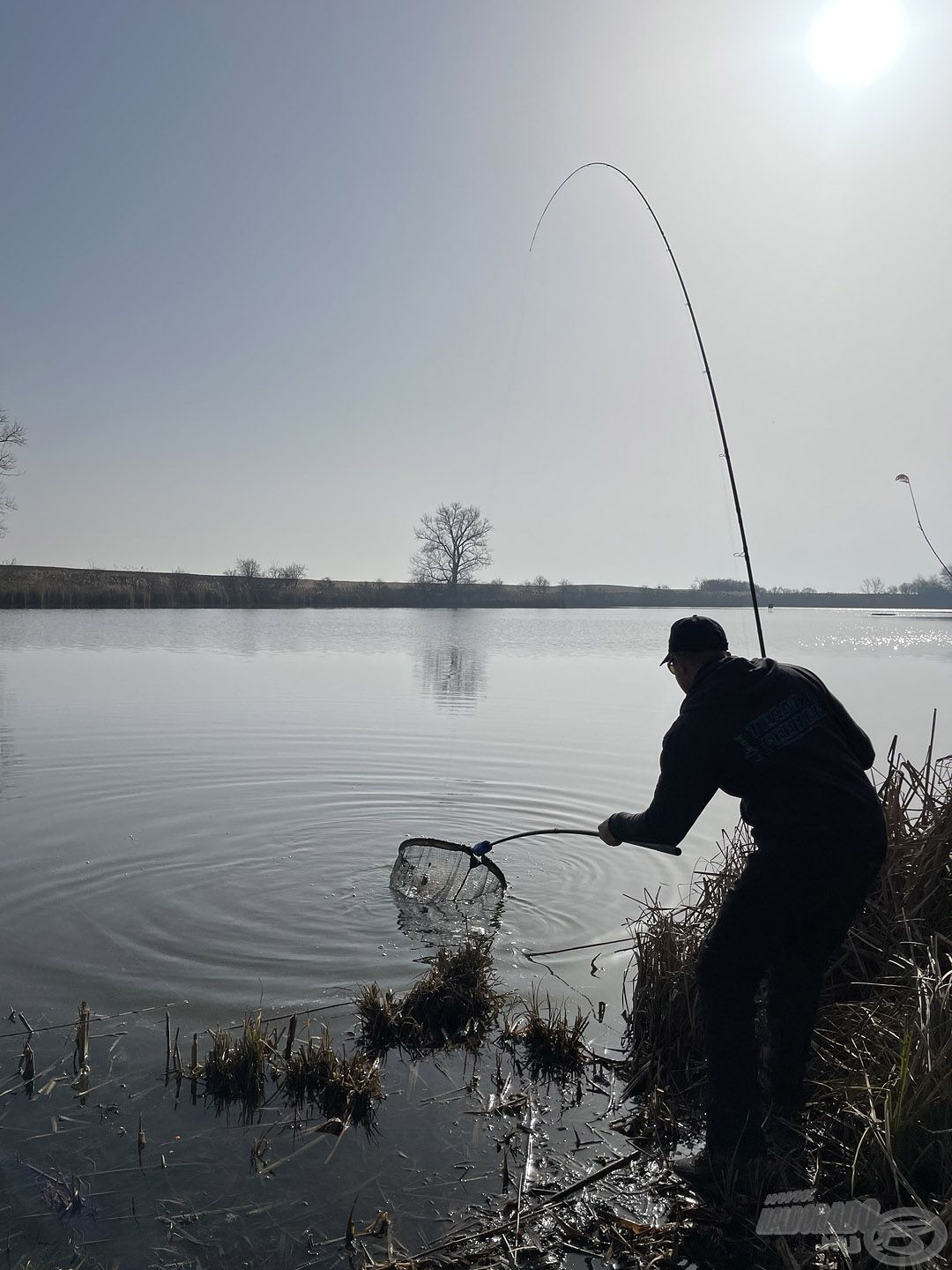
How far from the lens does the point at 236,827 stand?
859cm

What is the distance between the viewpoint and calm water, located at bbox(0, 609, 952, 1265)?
3.65 meters

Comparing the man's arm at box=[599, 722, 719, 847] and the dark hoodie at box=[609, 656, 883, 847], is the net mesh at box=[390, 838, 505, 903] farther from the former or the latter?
the dark hoodie at box=[609, 656, 883, 847]

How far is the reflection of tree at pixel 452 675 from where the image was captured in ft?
61.4

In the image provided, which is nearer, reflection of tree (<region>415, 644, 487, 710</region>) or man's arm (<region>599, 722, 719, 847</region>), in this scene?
man's arm (<region>599, 722, 719, 847</region>)

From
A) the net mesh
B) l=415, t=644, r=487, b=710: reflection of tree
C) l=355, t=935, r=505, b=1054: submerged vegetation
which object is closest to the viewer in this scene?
l=355, t=935, r=505, b=1054: submerged vegetation

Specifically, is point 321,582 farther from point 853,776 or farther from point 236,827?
point 853,776

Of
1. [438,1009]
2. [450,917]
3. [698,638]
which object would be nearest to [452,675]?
[450,917]

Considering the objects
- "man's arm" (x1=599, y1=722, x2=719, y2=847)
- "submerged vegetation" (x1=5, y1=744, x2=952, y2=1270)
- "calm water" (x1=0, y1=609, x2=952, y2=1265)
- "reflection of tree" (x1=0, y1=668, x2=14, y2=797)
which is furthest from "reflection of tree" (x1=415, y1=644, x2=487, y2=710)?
"man's arm" (x1=599, y1=722, x2=719, y2=847)

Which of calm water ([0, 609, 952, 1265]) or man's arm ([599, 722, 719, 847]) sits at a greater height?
man's arm ([599, 722, 719, 847])

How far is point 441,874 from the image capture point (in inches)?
244

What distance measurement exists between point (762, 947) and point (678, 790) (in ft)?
2.15

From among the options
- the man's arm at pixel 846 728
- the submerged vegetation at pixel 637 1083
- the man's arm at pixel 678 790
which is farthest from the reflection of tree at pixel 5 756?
the man's arm at pixel 846 728

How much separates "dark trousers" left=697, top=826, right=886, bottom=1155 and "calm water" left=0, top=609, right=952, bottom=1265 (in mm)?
1055

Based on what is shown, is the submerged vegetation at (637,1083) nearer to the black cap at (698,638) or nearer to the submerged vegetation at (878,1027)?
the submerged vegetation at (878,1027)
